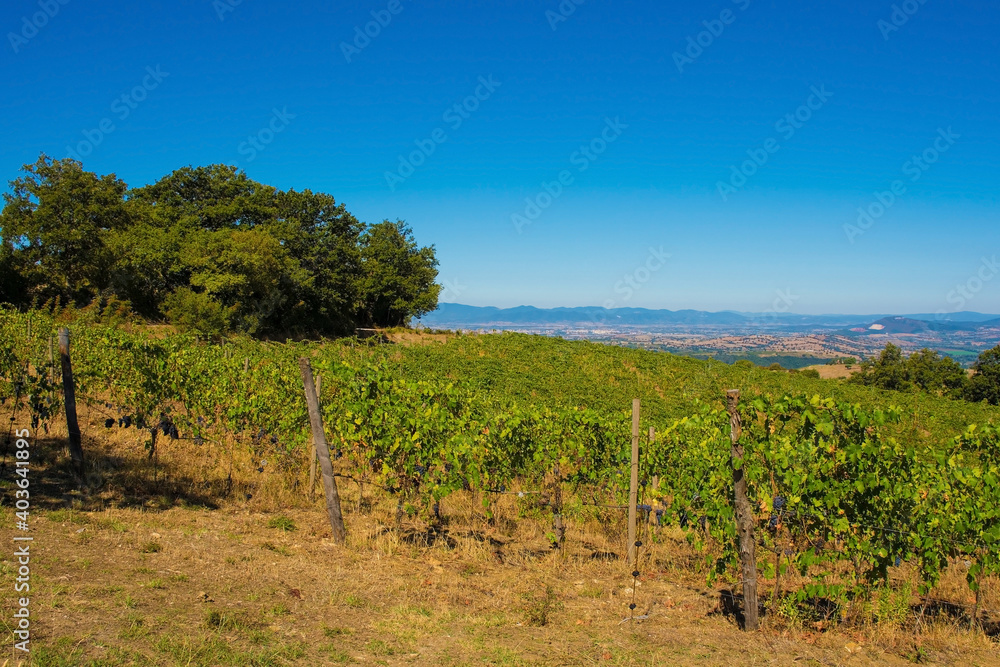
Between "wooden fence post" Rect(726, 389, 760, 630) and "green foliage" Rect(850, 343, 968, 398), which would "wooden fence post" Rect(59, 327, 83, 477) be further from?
"green foliage" Rect(850, 343, 968, 398)

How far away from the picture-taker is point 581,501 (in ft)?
25.7

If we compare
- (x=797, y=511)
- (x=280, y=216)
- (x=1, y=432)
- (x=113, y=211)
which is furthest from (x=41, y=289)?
(x=797, y=511)

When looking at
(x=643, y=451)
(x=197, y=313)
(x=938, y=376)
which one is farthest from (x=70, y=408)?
(x=938, y=376)

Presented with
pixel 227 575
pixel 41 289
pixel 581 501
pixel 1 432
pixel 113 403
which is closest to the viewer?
pixel 227 575

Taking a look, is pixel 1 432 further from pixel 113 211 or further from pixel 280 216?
pixel 280 216

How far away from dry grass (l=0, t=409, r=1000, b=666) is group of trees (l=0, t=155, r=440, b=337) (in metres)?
26.2

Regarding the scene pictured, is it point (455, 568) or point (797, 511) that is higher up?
point (797, 511)

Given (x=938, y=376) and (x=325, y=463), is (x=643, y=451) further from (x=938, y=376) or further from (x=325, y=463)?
(x=938, y=376)

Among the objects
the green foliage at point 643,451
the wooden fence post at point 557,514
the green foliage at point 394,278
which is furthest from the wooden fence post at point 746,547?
the green foliage at point 394,278

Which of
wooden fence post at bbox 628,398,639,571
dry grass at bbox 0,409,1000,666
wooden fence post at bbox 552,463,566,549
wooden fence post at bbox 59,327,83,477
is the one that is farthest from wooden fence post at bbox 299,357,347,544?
wooden fence post at bbox 628,398,639,571

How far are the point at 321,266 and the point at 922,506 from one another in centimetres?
4186

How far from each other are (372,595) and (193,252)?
109ft

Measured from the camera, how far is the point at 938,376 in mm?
46875

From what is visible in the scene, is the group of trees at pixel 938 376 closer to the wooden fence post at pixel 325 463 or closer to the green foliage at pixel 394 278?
the green foliage at pixel 394 278
